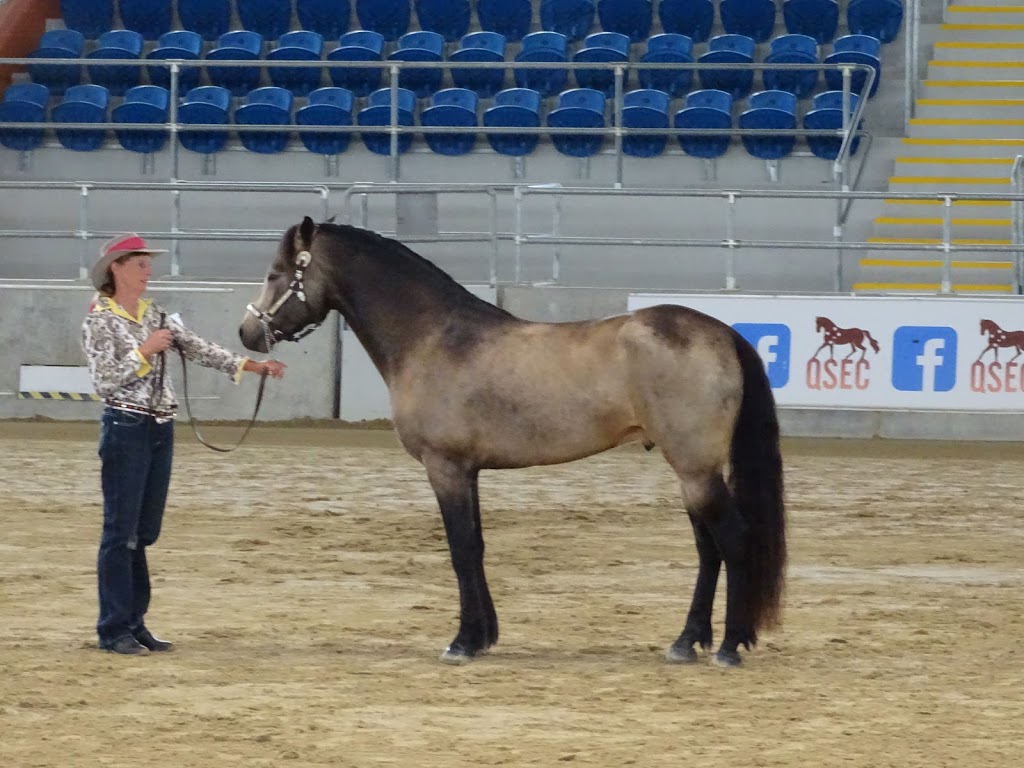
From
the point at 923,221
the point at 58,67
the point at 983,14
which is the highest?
the point at 983,14

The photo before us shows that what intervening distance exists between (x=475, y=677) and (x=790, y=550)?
384 centimetres

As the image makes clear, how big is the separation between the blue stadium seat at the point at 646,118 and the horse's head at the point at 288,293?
1142 cm

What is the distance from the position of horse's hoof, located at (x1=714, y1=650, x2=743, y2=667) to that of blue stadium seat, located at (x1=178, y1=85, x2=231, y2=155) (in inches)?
529

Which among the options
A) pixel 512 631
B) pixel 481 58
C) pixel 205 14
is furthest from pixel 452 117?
pixel 512 631

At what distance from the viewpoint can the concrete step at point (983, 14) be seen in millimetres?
20781

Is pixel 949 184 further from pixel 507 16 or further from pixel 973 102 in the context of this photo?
pixel 507 16

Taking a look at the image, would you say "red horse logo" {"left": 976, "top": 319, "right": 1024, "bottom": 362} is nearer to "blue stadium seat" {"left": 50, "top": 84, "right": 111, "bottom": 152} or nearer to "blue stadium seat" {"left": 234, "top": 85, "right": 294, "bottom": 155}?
"blue stadium seat" {"left": 234, "top": 85, "right": 294, "bottom": 155}

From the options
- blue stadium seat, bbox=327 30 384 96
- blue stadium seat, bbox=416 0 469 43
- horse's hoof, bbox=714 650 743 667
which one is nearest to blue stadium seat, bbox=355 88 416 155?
blue stadium seat, bbox=327 30 384 96

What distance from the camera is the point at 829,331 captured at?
1545cm

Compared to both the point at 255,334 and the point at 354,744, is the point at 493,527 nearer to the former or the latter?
the point at 255,334

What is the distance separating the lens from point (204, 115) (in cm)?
1934

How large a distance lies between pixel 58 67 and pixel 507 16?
17.8ft

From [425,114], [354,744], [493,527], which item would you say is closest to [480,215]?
[425,114]

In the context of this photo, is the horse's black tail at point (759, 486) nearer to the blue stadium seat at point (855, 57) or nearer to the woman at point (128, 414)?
the woman at point (128, 414)
